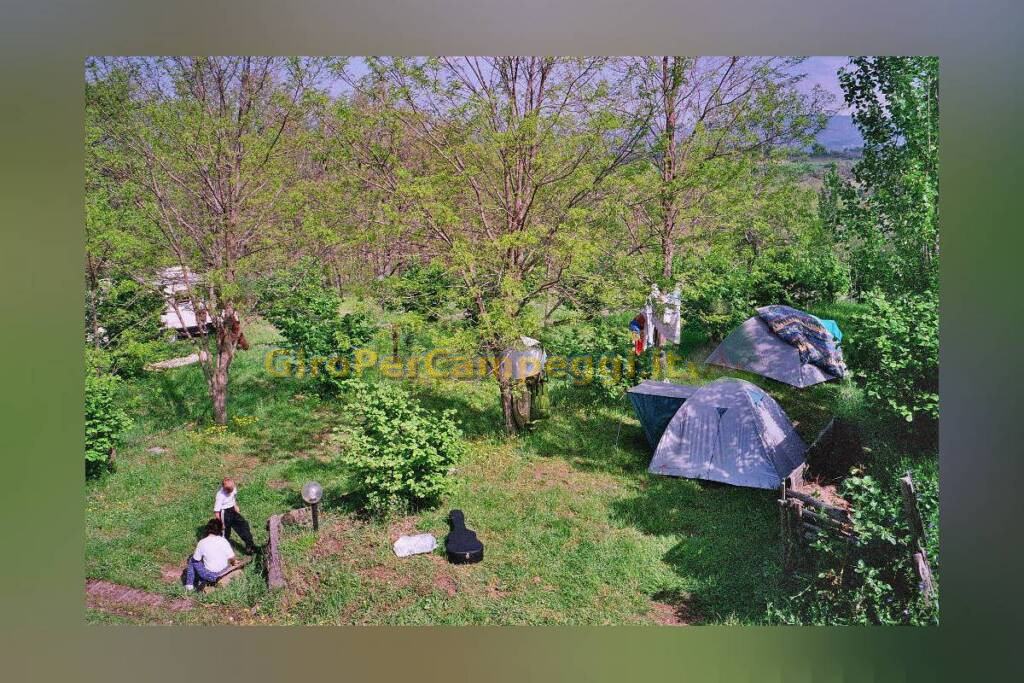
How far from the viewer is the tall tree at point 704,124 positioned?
168 inches

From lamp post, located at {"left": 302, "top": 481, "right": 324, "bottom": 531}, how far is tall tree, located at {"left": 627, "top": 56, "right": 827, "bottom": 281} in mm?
2860

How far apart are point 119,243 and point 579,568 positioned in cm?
390

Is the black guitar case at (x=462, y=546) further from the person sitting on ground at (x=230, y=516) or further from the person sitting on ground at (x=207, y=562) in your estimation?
the person sitting on ground at (x=207, y=562)

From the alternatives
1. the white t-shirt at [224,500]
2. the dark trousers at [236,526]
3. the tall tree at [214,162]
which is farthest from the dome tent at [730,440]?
the tall tree at [214,162]

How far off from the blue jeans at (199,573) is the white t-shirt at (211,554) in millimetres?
20

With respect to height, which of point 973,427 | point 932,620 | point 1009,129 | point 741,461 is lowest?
point 932,620

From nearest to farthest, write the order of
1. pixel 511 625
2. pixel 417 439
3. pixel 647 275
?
pixel 511 625 → pixel 417 439 → pixel 647 275

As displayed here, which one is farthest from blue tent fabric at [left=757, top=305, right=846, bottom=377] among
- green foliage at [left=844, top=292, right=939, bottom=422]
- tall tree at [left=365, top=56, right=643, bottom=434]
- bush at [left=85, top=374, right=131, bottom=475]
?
bush at [left=85, top=374, right=131, bottom=475]

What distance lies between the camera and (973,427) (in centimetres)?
430

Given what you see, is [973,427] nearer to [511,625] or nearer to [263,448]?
[511,625]

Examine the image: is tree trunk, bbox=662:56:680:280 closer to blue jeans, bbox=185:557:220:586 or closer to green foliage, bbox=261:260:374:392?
green foliage, bbox=261:260:374:392

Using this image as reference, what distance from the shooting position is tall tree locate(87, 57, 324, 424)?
14.1 ft

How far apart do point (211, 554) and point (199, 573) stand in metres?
0.13
